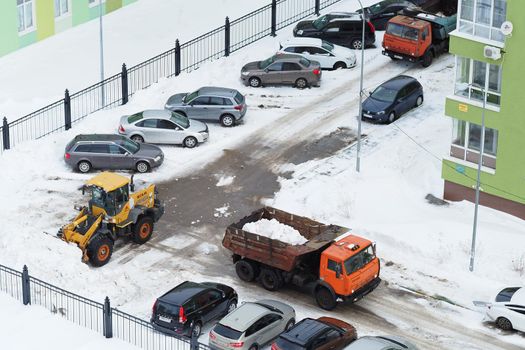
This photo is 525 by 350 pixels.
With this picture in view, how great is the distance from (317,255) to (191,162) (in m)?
12.4

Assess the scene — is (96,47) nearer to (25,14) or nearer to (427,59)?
(25,14)

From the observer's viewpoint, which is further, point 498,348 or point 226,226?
point 226,226

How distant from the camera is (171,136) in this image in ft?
190

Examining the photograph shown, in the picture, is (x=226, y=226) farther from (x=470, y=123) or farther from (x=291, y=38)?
(x=291, y=38)

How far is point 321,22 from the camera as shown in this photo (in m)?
69.0

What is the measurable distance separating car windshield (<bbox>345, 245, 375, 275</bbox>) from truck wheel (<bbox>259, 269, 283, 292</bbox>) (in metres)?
2.72

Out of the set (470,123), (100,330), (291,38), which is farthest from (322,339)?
(291,38)

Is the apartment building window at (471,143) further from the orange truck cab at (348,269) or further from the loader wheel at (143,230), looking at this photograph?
the loader wheel at (143,230)

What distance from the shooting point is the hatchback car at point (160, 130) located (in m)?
57.8

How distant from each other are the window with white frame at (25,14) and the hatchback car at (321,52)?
1325cm

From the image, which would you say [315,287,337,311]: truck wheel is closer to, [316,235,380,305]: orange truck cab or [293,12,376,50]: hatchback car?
[316,235,380,305]: orange truck cab

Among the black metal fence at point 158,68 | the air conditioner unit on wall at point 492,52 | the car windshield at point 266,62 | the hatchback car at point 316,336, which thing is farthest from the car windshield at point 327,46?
the hatchback car at point 316,336

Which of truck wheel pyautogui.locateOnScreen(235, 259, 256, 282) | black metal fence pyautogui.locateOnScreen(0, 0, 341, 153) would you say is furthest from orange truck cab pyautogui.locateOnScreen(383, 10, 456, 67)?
truck wheel pyautogui.locateOnScreen(235, 259, 256, 282)

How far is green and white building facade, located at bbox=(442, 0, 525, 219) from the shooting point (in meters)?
50.0
